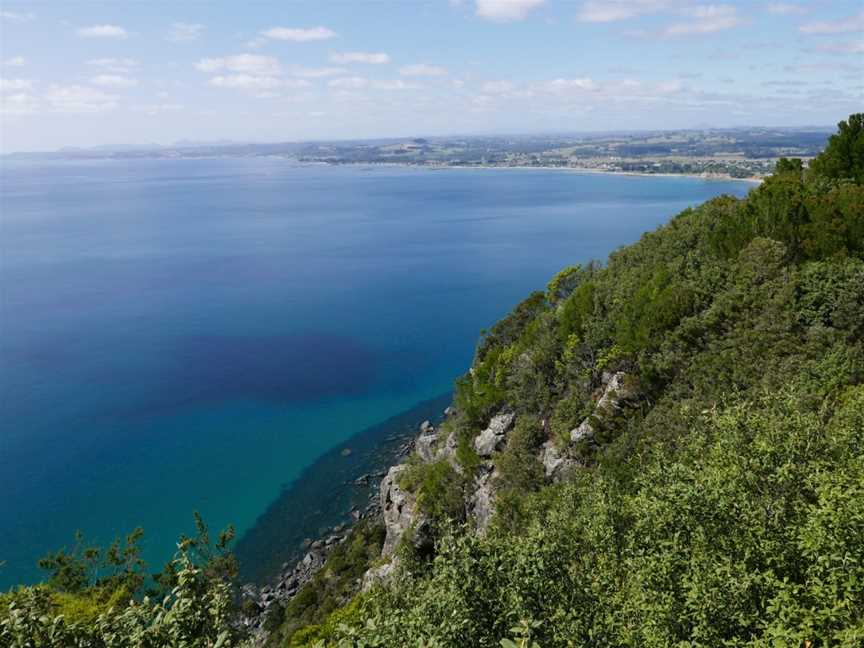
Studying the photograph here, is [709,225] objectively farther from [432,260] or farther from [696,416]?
[432,260]

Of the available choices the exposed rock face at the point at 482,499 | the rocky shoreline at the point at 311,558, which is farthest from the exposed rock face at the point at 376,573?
the exposed rock face at the point at 482,499

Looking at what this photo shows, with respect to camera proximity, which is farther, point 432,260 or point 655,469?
point 432,260

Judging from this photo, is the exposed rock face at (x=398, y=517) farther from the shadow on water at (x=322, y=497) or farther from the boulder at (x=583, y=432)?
the boulder at (x=583, y=432)

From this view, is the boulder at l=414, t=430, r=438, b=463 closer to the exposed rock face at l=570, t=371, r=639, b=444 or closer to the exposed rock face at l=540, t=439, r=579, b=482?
the exposed rock face at l=540, t=439, r=579, b=482

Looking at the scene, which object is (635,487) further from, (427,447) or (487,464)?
(427,447)

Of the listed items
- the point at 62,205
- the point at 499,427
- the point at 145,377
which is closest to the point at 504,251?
the point at 145,377
